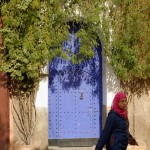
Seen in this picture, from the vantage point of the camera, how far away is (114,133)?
6.58 metres

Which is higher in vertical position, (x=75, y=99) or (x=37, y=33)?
(x=37, y=33)

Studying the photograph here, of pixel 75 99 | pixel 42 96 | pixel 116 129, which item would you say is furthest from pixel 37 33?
pixel 116 129

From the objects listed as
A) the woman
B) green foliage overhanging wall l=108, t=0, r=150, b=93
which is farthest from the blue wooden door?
the woman

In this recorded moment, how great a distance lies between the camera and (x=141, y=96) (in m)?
10.3

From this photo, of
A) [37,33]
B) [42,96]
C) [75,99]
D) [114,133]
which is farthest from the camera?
[75,99]

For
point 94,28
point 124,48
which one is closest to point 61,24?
point 94,28

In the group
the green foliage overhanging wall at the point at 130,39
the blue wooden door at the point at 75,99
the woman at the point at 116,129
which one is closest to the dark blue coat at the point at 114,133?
the woman at the point at 116,129

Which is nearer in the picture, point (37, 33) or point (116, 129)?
point (116, 129)

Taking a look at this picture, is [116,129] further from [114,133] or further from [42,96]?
[42,96]

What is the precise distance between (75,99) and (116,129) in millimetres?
3883

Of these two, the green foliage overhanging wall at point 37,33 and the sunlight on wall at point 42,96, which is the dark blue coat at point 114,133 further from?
the sunlight on wall at point 42,96

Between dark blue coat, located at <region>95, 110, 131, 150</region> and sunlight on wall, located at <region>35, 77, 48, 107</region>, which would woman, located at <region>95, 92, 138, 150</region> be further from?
sunlight on wall, located at <region>35, 77, 48, 107</region>

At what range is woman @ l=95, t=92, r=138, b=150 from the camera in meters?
6.50

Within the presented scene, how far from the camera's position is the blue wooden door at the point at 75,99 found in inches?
409
